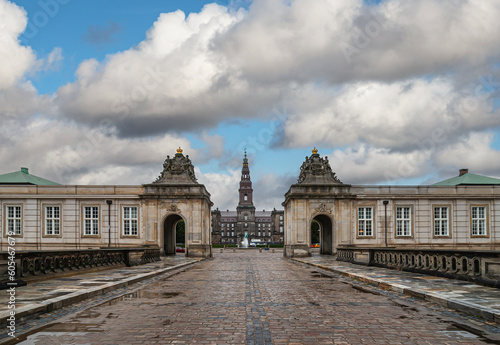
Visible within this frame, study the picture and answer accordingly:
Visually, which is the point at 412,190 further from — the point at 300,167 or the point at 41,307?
the point at 41,307

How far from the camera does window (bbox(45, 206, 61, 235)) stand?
48.4 m

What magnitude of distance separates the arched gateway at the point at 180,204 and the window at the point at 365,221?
1464cm

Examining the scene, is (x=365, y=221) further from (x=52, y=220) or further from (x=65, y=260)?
(x=65, y=260)

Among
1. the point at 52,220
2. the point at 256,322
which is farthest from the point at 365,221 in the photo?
the point at 256,322

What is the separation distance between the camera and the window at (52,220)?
48.4m

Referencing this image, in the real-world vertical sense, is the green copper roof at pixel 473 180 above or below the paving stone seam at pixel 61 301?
above

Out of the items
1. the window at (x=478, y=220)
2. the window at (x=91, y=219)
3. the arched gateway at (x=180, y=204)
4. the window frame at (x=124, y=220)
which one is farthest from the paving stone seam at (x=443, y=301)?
the window at (x=91, y=219)

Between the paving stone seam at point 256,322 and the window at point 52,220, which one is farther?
the window at point 52,220

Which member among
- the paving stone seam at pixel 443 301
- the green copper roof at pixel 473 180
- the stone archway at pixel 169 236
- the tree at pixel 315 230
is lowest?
the tree at pixel 315 230

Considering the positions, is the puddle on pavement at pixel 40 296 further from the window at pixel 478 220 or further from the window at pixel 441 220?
the window at pixel 478 220

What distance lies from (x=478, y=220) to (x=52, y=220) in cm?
4066

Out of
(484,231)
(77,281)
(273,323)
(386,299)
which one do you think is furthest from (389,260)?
(484,231)

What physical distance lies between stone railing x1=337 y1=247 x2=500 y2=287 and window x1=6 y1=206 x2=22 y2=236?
34338 millimetres

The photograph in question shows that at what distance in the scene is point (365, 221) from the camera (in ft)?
158
